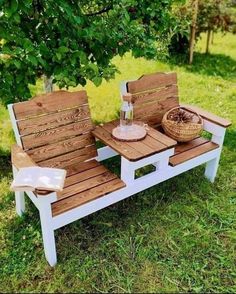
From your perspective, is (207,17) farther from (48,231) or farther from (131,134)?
(48,231)

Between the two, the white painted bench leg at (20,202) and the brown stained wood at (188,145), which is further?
the brown stained wood at (188,145)

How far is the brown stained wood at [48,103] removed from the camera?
269 cm

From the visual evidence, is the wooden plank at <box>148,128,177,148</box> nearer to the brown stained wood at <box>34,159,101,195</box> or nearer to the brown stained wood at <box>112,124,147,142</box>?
the brown stained wood at <box>112,124,147,142</box>

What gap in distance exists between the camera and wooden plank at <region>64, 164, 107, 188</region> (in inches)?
108

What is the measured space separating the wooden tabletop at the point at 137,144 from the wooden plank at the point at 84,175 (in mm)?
243

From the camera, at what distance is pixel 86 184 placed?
106 inches

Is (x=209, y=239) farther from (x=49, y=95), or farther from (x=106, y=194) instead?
(x=49, y=95)

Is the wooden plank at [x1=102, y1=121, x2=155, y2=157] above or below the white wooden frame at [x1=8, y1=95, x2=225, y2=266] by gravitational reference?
above

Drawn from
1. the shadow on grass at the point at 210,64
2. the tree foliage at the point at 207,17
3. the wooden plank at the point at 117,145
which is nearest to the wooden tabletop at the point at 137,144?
the wooden plank at the point at 117,145

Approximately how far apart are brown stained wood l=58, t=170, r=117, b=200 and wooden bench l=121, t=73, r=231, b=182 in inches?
23.1

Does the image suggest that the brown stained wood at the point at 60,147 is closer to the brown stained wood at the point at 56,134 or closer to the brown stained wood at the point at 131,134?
the brown stained wood at the point at 56,134

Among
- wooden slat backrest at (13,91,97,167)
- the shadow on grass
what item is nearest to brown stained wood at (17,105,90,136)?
wooden slat backrest at (13,91,97,167)

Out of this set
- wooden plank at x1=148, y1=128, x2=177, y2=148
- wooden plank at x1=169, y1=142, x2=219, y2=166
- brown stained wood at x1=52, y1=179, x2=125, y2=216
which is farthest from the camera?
wooden plank at x1=169, y1=142, x2=219, y2=166

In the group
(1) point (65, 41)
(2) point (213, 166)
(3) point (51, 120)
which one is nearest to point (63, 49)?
(1) point (65, 41)
